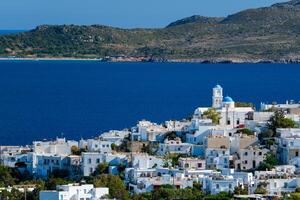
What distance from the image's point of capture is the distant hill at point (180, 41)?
6334 inches

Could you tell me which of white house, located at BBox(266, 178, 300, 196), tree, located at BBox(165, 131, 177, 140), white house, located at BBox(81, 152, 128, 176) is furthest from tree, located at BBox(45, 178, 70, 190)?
tree, located at BBox(165, 131, 177, 140)

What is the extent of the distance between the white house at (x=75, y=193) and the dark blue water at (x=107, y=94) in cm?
1851

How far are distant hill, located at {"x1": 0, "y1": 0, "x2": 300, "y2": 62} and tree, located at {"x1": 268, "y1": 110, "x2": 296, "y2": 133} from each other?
115204 millimetres

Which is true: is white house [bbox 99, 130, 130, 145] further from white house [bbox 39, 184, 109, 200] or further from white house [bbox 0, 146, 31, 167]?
white house [bbox 39, 184, 109, 200]

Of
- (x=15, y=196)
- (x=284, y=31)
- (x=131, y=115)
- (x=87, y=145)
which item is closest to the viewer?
A: (x=15, y=196)

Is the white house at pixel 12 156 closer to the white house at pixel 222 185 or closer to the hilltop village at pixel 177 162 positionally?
the hilltop village at pixel 177 162

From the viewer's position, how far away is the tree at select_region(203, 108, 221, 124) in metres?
41.4

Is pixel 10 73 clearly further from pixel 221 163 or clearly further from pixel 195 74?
pixel 221 163

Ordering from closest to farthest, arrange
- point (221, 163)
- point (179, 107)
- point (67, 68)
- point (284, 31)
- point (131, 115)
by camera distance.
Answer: point (221, 163)
point (131, 115)
point (179, 107)
point (67, 68)
point (284, 31)

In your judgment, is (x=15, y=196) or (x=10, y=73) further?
(x=10, y=73)

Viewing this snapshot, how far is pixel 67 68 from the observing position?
13438cm

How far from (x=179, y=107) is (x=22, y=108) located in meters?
8.71

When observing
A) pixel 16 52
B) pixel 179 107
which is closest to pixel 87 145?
pixel 179 107

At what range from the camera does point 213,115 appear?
41.8m
